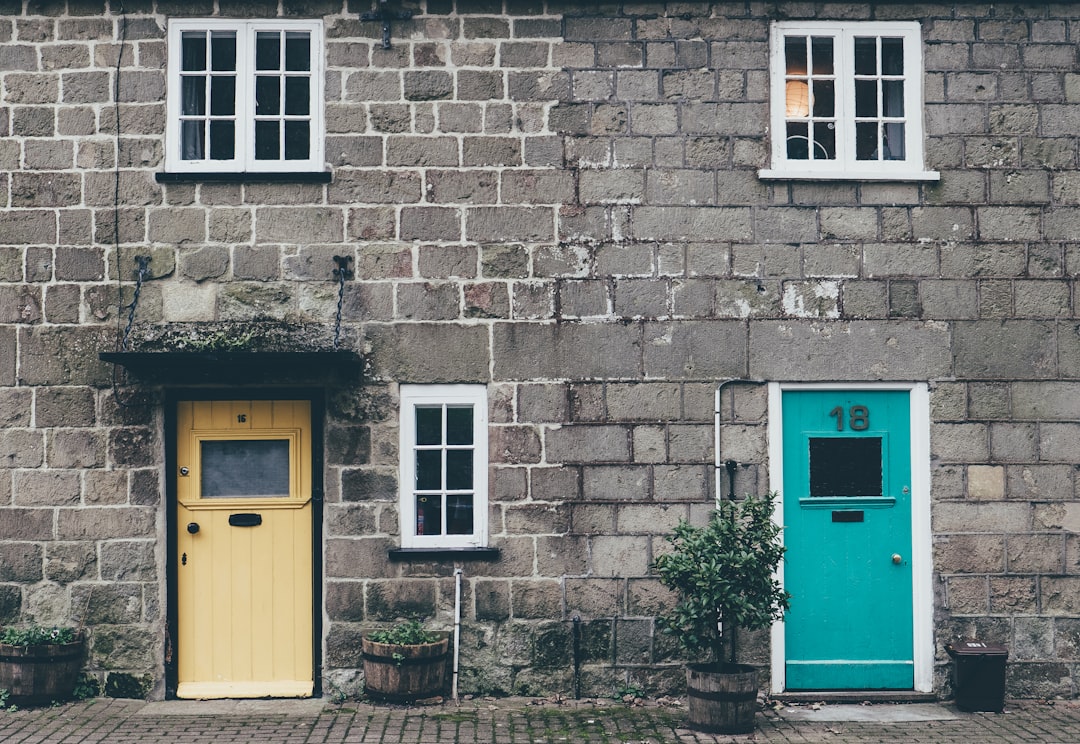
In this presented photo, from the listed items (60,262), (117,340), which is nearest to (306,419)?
(117,340)

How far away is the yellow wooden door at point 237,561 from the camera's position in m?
8.10

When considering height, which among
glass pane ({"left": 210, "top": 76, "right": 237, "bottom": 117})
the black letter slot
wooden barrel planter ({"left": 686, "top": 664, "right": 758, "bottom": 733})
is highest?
glass pane ({"left": 210, "top": 76, "right": 237, "bottom": 117})

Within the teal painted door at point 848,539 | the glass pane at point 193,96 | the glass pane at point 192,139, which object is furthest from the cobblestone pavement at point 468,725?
Answer: the glass pane at point 193,96

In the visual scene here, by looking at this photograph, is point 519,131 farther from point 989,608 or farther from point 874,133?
point 989,608

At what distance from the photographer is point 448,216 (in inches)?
320

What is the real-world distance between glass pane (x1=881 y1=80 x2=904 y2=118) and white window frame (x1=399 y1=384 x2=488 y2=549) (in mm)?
3765

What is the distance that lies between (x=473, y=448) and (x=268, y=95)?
308 centimetres

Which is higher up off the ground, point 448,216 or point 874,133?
point 874,133

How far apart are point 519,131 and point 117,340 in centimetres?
337

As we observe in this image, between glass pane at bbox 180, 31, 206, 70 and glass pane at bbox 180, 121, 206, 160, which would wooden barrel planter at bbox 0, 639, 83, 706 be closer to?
glass pane at bbox 180, 121, 206, 160

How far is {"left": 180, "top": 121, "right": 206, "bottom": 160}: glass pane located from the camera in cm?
818

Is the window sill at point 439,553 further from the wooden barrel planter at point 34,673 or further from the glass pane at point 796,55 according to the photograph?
the glass pane at point 796,55

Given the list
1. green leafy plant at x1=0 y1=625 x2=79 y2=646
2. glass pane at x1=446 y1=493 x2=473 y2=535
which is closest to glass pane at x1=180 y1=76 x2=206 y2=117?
glass pane at x1=446 y1=493 x2=473 y2=535

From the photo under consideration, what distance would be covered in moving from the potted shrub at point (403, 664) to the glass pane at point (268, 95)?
398 cm
